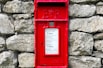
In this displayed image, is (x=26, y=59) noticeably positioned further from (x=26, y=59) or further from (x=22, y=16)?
(x=22, y=16)

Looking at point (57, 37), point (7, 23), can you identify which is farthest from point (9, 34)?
point (57, 37)

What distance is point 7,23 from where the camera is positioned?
280 cm

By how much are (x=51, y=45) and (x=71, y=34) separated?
0.25m

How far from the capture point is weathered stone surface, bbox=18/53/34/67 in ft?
9.11

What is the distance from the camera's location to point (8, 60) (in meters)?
2.79

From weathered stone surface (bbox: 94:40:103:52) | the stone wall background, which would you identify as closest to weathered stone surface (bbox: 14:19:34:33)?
the stone wall background

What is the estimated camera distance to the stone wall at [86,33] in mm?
2732

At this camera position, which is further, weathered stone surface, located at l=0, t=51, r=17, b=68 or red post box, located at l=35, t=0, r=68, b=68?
weathered stone surface, located at l=0, t=51, r=17, b=68

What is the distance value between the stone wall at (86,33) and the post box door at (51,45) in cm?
10

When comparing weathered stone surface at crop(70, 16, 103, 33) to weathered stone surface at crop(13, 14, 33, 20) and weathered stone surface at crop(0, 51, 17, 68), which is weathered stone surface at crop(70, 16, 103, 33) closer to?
weathered stone surface at crop(13, 14, 33, 20)

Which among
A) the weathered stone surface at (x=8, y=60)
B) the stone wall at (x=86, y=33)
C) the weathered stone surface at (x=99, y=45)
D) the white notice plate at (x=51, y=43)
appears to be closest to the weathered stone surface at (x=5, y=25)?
the weathered stone surface at (x=8, y=60)

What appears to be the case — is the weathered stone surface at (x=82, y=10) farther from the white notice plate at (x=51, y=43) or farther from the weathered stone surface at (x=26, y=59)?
the weathered stone surface at (x=26, y=59)

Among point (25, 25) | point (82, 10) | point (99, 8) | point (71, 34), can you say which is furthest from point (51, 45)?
point (99, 8)

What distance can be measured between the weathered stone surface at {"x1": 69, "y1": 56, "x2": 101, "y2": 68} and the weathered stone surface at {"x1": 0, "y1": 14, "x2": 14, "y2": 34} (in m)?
0.73
